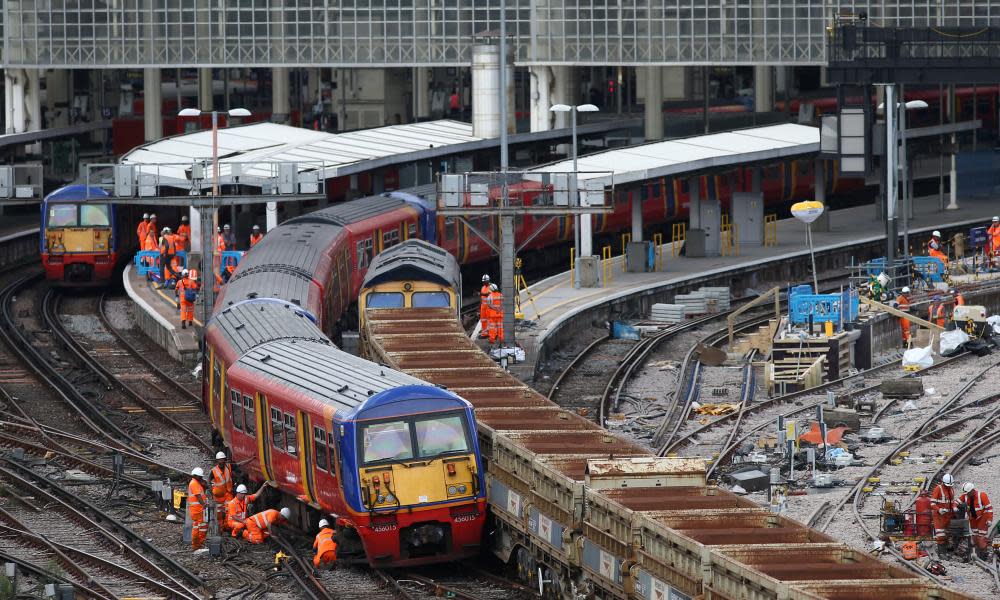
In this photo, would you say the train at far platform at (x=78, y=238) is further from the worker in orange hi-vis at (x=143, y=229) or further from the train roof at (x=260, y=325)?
the train roof at (x=260, y=325)

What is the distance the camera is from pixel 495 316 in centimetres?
4369

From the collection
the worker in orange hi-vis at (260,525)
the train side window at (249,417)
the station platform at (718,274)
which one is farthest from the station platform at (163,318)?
the worker in orange hi-vis at (260,525)

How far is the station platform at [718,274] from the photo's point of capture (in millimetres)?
48094

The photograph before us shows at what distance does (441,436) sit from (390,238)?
22.8 metres

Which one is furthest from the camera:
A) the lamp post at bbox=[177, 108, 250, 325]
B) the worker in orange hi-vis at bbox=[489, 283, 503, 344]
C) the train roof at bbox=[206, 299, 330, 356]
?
the worker in orange hi-vis at bbox=[489, 283, 503, 344]

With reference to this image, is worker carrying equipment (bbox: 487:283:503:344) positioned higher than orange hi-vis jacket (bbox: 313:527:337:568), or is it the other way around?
worker carrying equipment (bbox: 487:283:503:344)

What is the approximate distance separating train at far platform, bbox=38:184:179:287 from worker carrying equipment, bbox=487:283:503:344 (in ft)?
43.1

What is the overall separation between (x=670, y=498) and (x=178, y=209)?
37.8 m

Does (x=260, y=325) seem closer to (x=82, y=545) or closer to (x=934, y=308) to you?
(x=82, y=545)

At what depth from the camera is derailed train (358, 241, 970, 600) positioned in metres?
20.3

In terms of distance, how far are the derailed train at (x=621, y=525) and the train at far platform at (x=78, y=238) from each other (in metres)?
22.5

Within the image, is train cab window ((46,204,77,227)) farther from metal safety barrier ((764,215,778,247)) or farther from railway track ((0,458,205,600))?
metal safety barrier ((764,215,778,247))

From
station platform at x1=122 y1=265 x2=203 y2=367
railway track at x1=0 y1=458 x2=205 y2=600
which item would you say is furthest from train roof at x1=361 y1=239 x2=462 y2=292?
railway track at x1=0 y1=458 x2=205 y2=600

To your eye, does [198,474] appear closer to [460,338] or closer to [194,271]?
[460,338]
